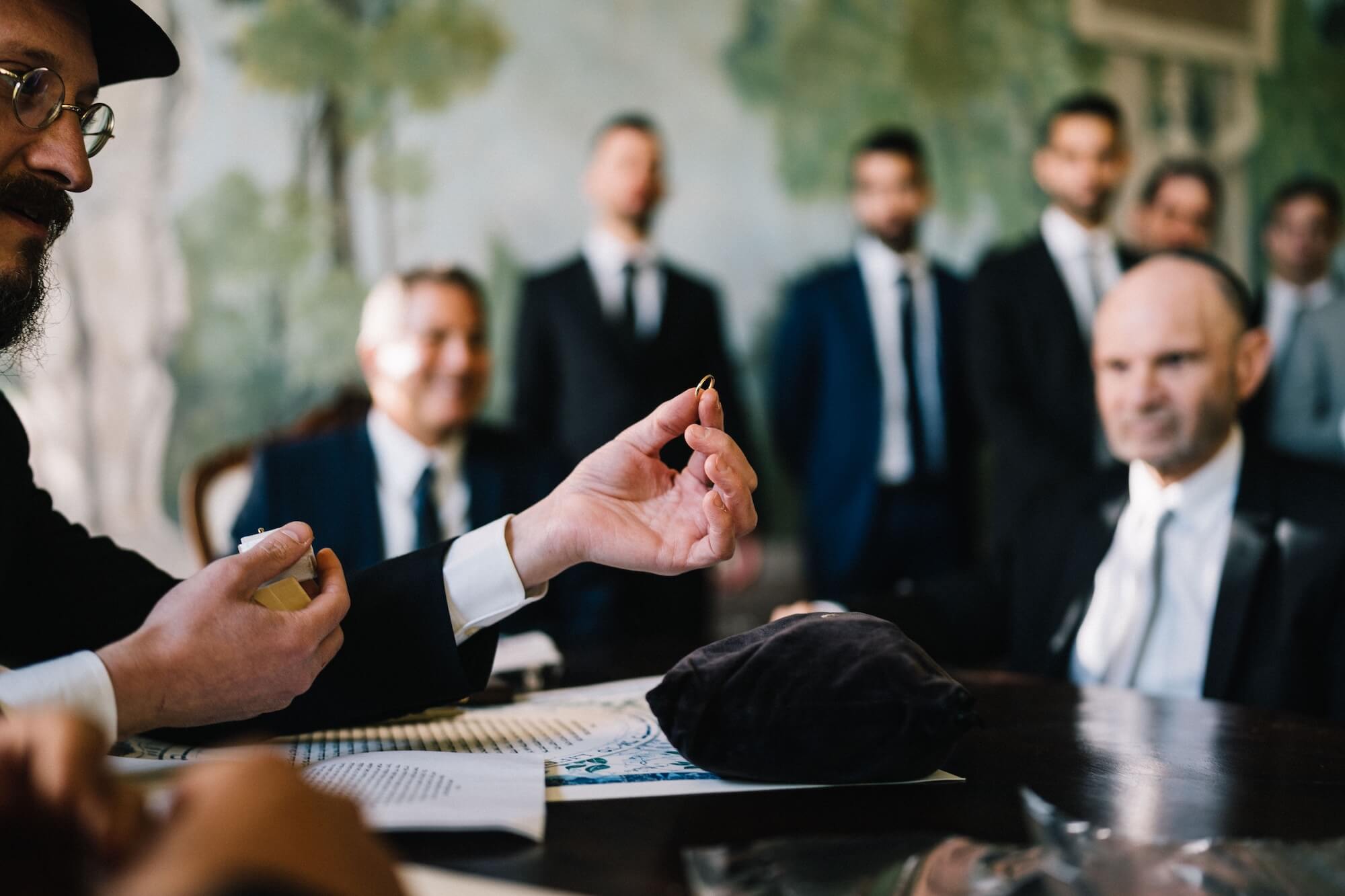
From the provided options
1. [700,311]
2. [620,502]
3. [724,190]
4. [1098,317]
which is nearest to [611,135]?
[700,311]

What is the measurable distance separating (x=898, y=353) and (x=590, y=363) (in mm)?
1171

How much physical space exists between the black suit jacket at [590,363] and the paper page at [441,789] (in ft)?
8.83

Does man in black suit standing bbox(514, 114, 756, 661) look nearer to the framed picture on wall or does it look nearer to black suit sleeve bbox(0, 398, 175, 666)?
black suit sleeve bbox(0, 398, 175, 666)

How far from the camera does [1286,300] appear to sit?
476cm

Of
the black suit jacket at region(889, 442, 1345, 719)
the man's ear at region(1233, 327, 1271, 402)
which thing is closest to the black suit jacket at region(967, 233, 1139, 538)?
the man's ear at region(1233, 327, 1271, 402)

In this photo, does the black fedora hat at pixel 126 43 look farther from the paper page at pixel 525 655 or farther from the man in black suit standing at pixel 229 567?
the paper page at pixel 525 655

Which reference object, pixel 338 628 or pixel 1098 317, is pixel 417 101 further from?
pixel 338 628

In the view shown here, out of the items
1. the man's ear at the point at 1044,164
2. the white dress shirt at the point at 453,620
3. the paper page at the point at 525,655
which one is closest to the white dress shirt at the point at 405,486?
the paper page at the point at 525,655

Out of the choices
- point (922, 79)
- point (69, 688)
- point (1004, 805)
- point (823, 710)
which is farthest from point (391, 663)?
point (922, 79)

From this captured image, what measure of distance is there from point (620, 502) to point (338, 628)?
1.05 ft

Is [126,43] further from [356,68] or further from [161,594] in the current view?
[356,68]

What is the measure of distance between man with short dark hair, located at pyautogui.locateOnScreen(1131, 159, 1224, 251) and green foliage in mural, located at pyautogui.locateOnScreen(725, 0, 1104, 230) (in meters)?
0.98

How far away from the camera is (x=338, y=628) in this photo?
3.92 feet

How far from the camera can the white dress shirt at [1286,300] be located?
14.9ft
